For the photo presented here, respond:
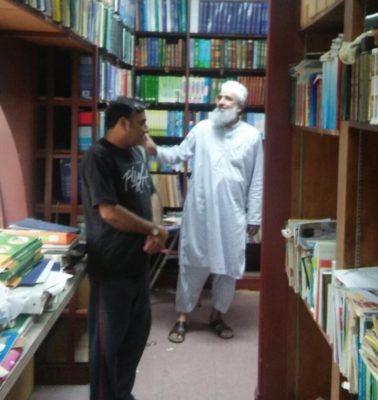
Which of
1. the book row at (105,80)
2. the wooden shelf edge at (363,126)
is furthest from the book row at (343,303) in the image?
the book row at (105,80)

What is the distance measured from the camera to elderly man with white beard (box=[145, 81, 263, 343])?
11.9ft

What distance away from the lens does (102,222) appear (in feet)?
7.72

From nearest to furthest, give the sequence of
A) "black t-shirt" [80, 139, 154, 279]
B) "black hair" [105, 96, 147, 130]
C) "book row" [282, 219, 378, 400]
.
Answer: "book row" [282, 219, 378, 400] < "black t-shirt" [80, 139, 154, 279] < "black hair" [105, 96, 147, 130]

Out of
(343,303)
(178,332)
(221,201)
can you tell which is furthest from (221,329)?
(343,303)

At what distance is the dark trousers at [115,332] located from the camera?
2404 millimetres

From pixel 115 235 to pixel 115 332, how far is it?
1.30 ft

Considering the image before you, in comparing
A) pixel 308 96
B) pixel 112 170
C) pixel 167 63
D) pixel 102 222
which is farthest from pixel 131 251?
pixel 167 63

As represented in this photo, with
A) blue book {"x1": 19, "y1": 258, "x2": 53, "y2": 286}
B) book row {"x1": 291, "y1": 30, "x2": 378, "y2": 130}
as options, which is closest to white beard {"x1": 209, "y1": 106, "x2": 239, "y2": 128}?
book row {"x1": 291, "y1": 30, "x2": 378, "y2": 130}

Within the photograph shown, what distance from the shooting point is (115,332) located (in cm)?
243

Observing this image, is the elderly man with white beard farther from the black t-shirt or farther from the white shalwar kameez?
the black t-shirt

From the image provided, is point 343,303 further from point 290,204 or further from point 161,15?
point 161,15

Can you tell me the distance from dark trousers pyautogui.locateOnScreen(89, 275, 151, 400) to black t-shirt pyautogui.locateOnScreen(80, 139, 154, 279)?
7cm

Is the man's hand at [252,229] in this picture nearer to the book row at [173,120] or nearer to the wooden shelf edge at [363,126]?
the book row at [173,120]

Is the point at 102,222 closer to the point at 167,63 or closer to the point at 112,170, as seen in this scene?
the point at 112,170
